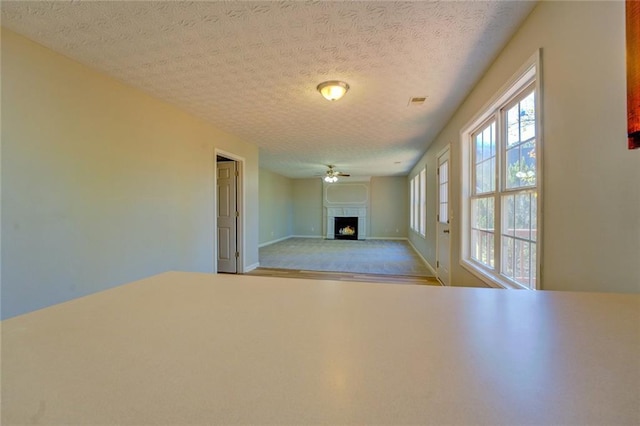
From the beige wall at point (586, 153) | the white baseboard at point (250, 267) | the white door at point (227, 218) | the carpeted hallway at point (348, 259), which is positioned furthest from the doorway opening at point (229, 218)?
the beige wall at point (586, 153)

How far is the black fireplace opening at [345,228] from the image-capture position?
965 centimetres

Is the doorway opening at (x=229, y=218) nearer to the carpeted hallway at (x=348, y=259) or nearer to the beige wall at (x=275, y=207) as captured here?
the carpeted hallway at (x=348, y=259)

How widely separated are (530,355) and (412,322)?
0.23 m

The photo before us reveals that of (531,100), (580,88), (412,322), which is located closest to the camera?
(412,322)

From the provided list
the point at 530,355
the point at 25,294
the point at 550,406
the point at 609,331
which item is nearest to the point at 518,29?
the point at 609,331

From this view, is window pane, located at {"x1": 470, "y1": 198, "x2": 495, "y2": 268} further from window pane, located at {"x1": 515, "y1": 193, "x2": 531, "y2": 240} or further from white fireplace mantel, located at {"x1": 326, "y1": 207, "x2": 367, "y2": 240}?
white fireplace mantel, located at {"x1": 326, "y1": 207, "x2": 367, "y2": 240}

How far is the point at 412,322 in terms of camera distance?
2.19 feet

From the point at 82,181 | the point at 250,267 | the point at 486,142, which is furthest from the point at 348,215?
the point at 82,181

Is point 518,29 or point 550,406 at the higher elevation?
point 518,29

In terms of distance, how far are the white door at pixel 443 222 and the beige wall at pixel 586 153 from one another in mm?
2236

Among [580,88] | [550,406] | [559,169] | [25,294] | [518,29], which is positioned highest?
[518,29]

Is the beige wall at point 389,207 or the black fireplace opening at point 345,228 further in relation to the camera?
the black fireplace opening at point 345,228

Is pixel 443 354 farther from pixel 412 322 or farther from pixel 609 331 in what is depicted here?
pixel 609 331

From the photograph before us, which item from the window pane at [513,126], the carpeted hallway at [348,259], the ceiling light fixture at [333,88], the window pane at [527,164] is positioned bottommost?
the carpeted hallway at [348,259]
